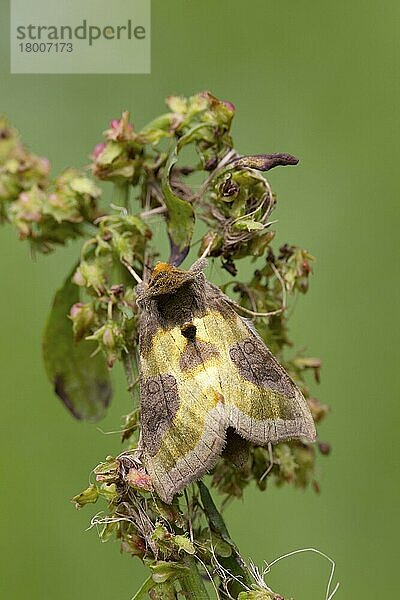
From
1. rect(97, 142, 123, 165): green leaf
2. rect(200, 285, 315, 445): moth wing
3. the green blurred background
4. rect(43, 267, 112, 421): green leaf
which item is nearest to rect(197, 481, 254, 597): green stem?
rect(200, 285, 315, 445): moth wing

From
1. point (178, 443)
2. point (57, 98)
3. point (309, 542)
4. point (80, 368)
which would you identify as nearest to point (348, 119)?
point (57, 98)

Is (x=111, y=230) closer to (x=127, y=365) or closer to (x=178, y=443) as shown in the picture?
(x=127, y=365)

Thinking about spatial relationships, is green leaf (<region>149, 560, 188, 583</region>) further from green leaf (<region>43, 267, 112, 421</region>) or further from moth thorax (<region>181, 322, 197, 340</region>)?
green leaf (<region>43, 267, 112, 421</region>)

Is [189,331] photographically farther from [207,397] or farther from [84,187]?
[84,187]

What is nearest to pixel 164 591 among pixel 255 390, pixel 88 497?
pixel 88 497

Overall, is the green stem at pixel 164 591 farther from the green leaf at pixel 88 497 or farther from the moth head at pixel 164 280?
the moth head at pixel 164 280

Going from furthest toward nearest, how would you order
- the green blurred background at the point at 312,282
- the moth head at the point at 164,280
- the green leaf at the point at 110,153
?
the green blurred background at the point at 312,282
the green leaf at the point at 110,153
the moth head at the point at 164,280

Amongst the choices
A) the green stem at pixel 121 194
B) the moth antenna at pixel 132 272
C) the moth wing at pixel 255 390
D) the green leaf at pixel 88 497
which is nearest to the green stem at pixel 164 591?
the green leaf at pixel 88 497
